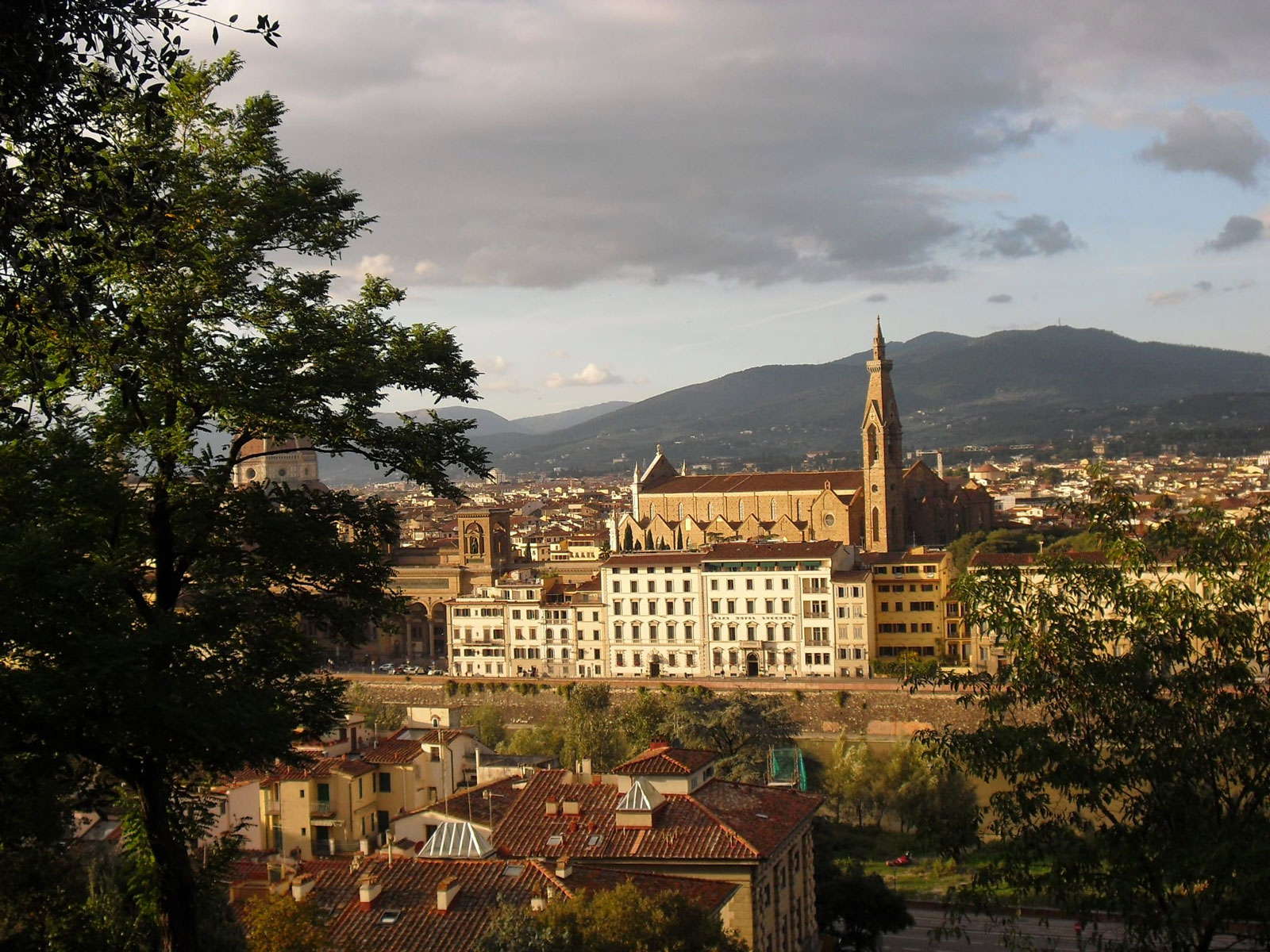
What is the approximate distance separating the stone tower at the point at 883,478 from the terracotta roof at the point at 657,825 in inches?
2008

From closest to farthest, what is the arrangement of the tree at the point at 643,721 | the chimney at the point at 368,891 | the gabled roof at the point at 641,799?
the chimney at the point at 368,891 < the gabled roof at the point at 641,799 < the tree at the point at 643,721

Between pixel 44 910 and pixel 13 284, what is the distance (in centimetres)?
Answer: 473

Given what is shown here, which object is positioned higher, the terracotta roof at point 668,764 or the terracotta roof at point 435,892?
the terracotta roof at point 668,764

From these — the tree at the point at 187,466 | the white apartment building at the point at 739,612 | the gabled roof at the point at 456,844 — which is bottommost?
the white apartment building at the point at 739,612

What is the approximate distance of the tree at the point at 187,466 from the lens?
702cm

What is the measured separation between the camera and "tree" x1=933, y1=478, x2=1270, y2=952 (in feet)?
26.0

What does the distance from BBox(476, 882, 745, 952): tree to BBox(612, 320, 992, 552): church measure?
56.3 m

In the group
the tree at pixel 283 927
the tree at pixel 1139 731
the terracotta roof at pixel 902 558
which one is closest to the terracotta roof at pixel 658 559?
the terracotta roof at pixel 902 558

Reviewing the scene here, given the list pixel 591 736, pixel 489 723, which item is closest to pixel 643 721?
pixel 591 736

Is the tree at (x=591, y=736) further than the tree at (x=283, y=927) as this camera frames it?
Yes

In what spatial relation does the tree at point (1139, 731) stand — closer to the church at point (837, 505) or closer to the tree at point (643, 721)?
the tree at point (643, 721)

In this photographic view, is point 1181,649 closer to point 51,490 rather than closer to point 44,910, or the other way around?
point 51,490

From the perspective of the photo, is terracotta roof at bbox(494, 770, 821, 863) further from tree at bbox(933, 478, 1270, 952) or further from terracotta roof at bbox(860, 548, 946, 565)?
terracotta roof at bbox(860, 548, 946, 565)

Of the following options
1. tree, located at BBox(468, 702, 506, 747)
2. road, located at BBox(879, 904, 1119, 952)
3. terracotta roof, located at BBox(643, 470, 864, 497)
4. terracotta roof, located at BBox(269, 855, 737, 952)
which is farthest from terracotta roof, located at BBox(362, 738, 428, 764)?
terracotta roof, located at BBox(643, 470, 864, 497)
